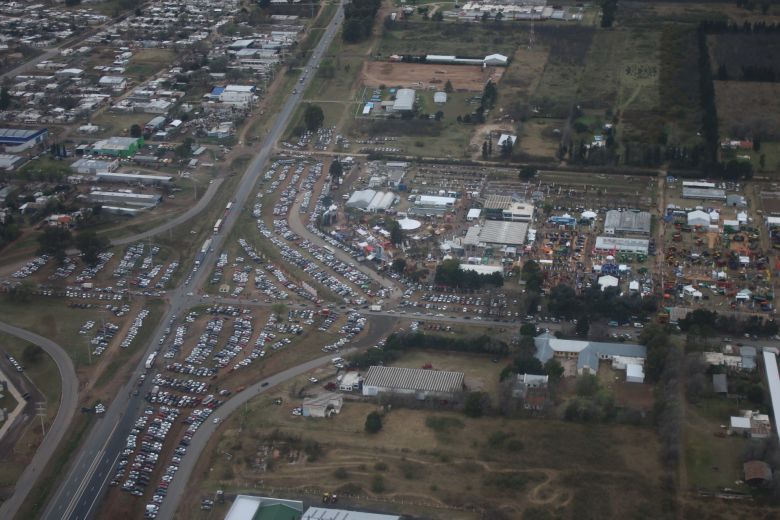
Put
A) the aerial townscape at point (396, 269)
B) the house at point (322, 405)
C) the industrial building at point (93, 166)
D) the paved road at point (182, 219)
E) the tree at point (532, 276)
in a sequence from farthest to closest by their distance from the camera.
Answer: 1. the industrial building at point (93, 166)
2. the paved road at point (182, 219)
3. the tree at point (532, 276)
4. the house at point (322, 405)
5. the aerial townscape at point (396, 269)

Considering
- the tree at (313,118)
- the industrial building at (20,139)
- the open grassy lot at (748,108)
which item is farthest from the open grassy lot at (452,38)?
the industrial building at (20,139)

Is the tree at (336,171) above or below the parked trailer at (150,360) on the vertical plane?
above

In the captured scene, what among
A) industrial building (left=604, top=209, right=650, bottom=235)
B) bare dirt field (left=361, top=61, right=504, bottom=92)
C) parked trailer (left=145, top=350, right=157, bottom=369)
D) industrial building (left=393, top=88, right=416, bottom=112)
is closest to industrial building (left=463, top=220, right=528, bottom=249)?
industrial building (left=604, top=209, right=650, bottom=235)

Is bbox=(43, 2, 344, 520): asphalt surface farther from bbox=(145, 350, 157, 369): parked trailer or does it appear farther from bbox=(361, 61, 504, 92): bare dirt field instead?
bbox=(361, 61, 504, 92): bare dirt field

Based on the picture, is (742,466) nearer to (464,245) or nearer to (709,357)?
(709,357)

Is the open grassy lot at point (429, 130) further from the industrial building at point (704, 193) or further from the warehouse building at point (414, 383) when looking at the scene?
the warehouse building at point (414, 383)

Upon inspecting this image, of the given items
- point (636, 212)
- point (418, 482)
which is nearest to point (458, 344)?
point (418, 482)
